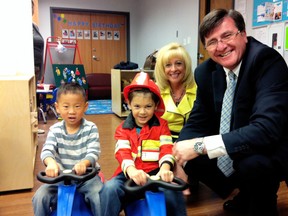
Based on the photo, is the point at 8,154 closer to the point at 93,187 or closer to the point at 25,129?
the point at 25,129

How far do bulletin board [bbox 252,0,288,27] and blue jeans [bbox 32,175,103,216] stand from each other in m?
2.25

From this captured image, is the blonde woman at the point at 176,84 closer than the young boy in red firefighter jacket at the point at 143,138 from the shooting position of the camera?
No

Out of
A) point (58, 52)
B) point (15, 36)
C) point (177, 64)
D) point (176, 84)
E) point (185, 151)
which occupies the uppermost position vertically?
point (58, 52)

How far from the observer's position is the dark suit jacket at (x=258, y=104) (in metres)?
1.05

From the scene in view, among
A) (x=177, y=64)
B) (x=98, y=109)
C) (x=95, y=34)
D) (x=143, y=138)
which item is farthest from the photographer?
(x=95, y=34)

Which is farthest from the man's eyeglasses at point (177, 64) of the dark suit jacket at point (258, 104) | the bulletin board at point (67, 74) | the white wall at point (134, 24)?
the bulletin board at point (67, 74)

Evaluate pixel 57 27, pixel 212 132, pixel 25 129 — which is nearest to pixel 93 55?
pixel 57 27

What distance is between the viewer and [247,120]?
1.20 m

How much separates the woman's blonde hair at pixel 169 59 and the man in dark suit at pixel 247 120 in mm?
419

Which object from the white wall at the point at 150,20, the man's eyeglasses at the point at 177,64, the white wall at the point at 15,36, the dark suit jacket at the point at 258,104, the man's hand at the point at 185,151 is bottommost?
the man's hand at the point at 185,151

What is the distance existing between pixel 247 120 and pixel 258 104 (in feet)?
0.40

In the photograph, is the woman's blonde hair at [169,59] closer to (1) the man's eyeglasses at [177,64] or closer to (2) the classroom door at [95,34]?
(1) the man's eyeglasses at [177,64]

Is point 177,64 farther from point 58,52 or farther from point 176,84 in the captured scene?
point 58,52

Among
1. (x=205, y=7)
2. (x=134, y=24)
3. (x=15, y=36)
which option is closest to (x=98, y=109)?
(x=205, y=7)
